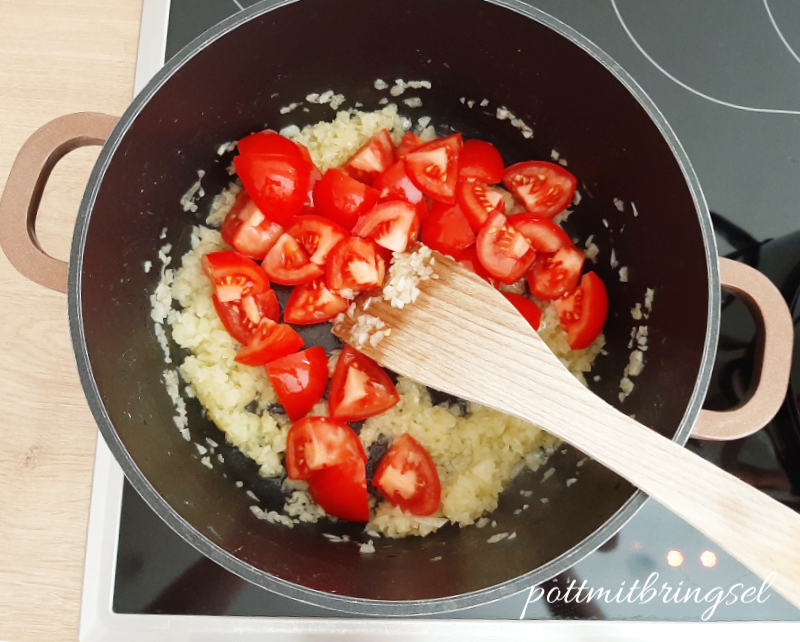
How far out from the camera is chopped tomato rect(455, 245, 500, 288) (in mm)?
1212

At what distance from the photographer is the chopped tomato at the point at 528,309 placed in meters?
1.15

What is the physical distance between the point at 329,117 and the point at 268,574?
0.93 meters

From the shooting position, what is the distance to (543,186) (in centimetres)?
122

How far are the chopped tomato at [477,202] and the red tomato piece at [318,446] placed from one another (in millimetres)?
505

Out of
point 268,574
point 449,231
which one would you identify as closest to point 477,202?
point 449,231

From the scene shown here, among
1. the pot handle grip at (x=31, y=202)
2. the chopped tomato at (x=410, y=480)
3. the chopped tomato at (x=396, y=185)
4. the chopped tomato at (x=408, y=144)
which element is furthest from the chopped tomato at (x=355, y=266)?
the pot handle grip at (x=31, y=202)

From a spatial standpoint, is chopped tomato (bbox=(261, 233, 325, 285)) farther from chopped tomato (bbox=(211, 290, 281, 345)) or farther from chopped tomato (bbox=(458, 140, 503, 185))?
chopped tomato (bbox=(458, 140, 503, 185))

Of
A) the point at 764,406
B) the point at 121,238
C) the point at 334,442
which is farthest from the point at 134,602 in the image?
the point at 764,406

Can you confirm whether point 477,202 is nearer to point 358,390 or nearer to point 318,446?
point 358,390

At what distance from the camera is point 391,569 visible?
3.28 ft

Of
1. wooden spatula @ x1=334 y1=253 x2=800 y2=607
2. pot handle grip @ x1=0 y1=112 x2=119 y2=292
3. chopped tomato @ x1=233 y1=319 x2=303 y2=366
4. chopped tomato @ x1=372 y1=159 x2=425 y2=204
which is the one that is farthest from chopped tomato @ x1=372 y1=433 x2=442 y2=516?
pot handle grip @ x1=0 y1=112 x2=119 y2=292

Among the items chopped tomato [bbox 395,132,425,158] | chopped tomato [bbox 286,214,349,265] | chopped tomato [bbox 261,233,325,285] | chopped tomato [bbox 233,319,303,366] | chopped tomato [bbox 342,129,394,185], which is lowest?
chopped tomato [bbox 233,319,303,366]

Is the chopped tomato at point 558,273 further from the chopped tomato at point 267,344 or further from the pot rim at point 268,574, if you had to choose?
the chopped tomato at point 267,344

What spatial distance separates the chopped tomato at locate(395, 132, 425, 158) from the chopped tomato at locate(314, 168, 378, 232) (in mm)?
110
